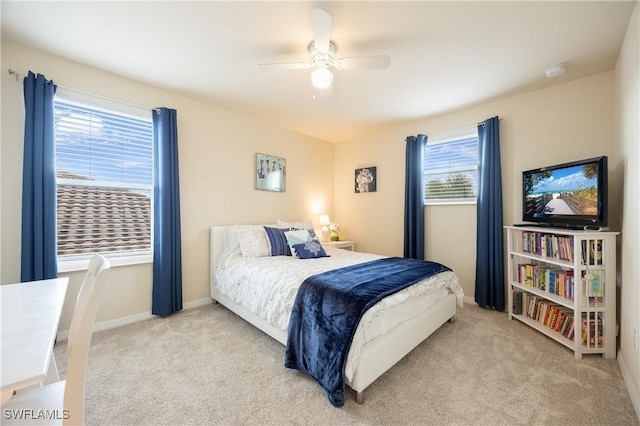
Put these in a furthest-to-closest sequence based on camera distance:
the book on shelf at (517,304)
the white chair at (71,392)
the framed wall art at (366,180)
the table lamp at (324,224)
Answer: the table lamp at (324,224)
the framed wall art at (366,180)
the book on shelf at (517,304)
the white chair at (71,392)

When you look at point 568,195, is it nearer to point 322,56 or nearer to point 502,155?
point 502,155

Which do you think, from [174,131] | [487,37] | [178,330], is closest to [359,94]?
[487,37]

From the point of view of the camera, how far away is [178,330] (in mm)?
2545

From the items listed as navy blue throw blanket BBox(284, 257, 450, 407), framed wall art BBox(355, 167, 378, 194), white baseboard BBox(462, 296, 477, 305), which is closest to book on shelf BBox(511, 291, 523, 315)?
white baseboard BBox(462, 296, 477, 305)

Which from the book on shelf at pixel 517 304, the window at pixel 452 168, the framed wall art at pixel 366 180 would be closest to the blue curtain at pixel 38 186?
the framed wall art at pixel 366 180

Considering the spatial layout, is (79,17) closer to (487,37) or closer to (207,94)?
(207,94)

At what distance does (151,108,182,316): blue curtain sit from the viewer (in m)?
2.79

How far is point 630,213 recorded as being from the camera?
184 centimetres

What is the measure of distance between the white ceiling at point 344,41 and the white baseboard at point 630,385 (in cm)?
245

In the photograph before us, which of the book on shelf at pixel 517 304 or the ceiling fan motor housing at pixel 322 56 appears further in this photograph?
the book on shelf at pixel 517 304

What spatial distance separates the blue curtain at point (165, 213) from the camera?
9.17 feet

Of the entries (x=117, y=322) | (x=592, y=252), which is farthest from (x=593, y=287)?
(x=117, y=322)

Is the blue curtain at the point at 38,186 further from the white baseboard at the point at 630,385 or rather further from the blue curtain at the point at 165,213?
the white baseboard at the point at 630,385

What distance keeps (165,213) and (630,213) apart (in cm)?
400
